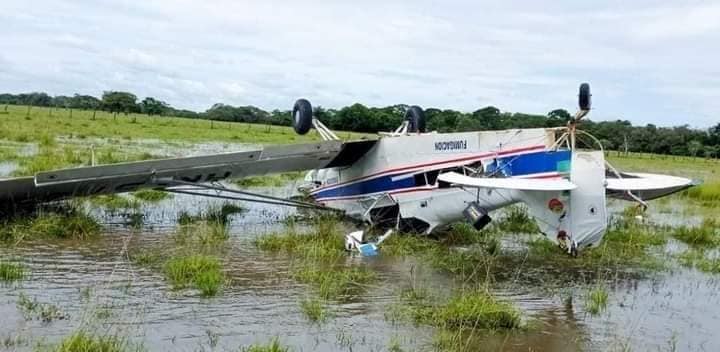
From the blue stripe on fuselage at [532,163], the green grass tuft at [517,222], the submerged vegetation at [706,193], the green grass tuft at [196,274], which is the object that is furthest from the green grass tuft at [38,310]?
the submerged vegetation at [706,193]

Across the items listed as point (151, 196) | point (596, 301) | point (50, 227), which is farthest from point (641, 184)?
point (151, 196)

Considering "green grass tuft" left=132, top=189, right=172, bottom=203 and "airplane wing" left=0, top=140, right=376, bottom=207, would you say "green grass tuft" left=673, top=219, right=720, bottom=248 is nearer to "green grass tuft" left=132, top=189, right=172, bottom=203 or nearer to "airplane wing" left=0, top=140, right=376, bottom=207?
"airplane wing" left=0, top=140, right=376, bottom=207

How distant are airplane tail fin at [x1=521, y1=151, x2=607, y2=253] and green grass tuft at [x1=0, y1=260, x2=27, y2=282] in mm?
7573

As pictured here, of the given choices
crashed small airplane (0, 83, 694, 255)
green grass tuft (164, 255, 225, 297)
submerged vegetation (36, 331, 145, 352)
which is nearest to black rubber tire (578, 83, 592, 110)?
crashed small airplane (0, 83, 694, 255)

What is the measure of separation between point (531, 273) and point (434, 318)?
4069 millimetres

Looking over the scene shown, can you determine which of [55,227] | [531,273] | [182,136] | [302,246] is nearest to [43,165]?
[55,227]

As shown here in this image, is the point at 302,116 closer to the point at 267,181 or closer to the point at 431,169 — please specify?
the point at 431,169

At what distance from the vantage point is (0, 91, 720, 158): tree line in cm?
4859

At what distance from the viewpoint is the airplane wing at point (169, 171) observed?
1300cm

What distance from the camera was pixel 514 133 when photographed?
42.0ft

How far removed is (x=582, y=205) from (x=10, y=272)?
7.99 metres

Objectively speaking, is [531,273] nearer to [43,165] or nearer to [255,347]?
[255,347]

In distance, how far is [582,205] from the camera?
1159 centimetres

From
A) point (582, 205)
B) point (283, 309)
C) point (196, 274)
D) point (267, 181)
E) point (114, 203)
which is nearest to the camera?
point (283, 309)
